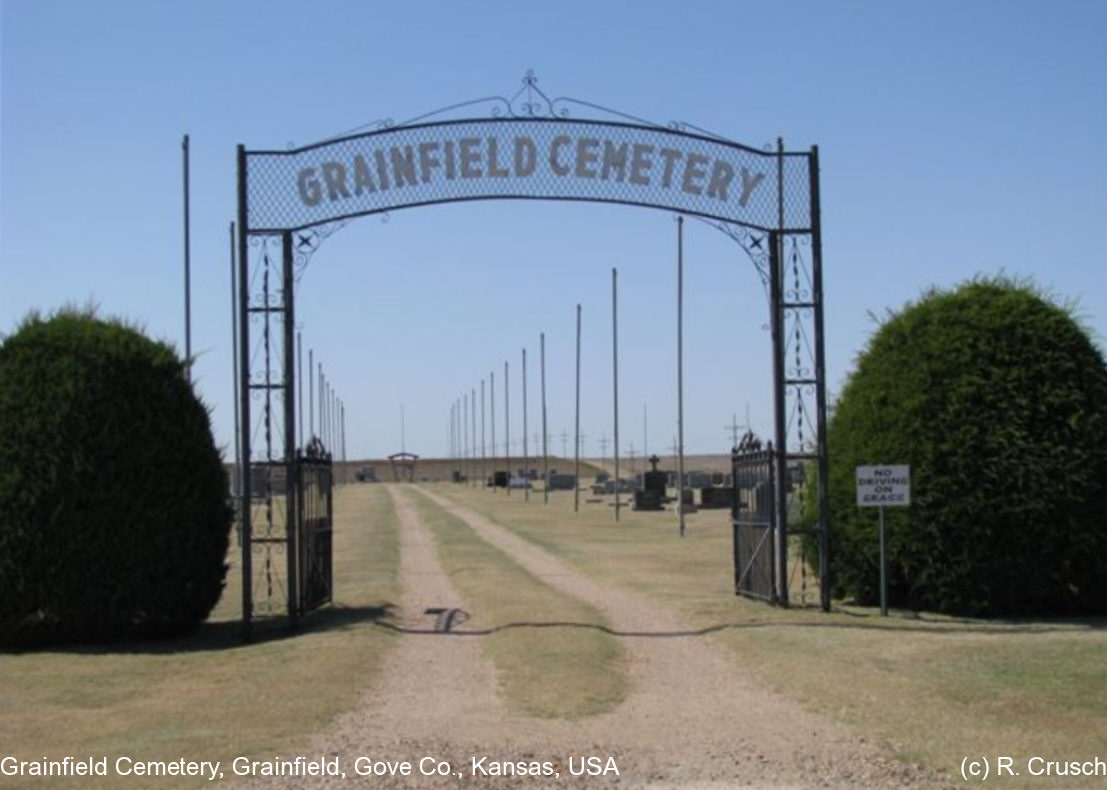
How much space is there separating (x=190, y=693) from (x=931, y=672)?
21.4 feet

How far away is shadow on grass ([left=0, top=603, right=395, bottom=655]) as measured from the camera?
622 inches

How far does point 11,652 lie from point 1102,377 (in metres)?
13.2

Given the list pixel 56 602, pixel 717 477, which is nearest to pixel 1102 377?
pixel 56 602

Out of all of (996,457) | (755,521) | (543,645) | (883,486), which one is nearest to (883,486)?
(883,486)

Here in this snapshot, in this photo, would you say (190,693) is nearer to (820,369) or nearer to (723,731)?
(723,731)

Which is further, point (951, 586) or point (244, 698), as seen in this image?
point (951, 586)

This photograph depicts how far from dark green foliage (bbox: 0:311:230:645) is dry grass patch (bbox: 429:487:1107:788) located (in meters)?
6.02

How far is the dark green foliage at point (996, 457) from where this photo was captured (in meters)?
17.6

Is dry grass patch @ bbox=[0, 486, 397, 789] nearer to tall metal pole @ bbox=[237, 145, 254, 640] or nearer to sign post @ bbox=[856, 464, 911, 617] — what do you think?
tall metal pole @ bbox=[237, 145, 254, 640]

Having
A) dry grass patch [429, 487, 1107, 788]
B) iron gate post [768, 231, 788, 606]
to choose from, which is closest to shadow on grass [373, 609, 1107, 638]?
dry grass patch [429, 487, 1107, 788]

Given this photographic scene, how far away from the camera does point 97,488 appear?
51.9 ft

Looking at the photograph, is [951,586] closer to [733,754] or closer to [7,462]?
[733,754]

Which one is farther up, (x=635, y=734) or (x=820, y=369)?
(x=820, y=369)

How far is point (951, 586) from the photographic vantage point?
709 inches
